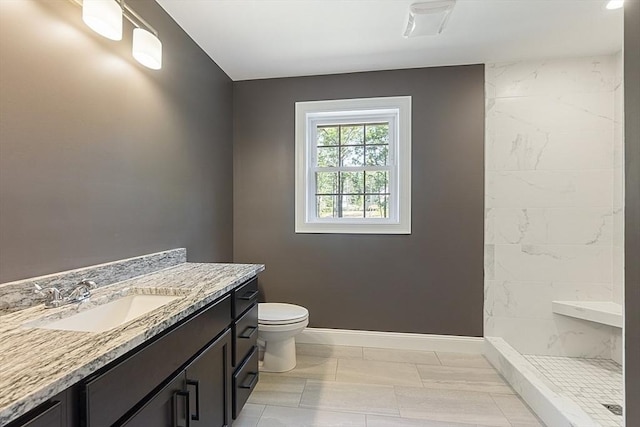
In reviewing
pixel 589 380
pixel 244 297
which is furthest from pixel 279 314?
pixel 589 380

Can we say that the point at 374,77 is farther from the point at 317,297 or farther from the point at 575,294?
the point at 575,294

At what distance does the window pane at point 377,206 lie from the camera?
279 cm

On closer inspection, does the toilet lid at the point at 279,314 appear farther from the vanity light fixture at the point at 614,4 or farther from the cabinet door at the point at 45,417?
the vanity light fixture at the point at 614,4

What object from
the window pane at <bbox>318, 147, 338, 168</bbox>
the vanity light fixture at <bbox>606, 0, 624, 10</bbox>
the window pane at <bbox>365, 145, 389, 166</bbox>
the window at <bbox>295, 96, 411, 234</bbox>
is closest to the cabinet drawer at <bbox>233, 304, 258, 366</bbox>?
the window at <bbox>295, 96, 411, 234</bbox>

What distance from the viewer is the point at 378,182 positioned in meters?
2.80

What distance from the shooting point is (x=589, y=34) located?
83.8 inches

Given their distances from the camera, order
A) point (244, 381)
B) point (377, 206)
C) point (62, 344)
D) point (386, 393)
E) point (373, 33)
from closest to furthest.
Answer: point (62, 344) < point (244, 381) < point (386, 393) < point (373, 33) < point (377, 206)

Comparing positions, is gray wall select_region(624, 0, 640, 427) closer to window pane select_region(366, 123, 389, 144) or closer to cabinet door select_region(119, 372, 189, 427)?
cabinet door select_region(119, 372, 189, 427)

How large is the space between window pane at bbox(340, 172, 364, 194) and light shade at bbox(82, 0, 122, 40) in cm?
193

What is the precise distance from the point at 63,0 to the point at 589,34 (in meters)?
3.03

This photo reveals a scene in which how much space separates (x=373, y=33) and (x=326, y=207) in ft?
4.69

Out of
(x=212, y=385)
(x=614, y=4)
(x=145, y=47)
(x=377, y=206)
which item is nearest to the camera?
(x=212, y=385)

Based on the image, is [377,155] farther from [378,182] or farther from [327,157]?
[327,157]

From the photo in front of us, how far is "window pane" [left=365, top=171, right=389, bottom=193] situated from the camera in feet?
9.14
